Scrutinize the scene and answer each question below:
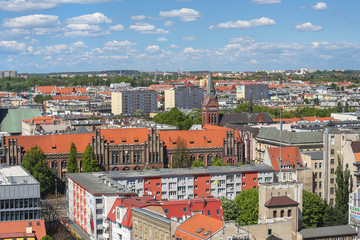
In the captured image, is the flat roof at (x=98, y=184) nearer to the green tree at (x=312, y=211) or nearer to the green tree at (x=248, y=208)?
the green tree at (x=248, y=208)

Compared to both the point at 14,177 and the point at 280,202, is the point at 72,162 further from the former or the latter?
the point at 280,202

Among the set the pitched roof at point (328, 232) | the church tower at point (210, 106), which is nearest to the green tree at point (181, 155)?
the church tower at point (210, 106)

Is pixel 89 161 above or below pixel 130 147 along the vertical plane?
below

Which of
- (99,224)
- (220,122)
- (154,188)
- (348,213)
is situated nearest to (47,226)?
(99,224)

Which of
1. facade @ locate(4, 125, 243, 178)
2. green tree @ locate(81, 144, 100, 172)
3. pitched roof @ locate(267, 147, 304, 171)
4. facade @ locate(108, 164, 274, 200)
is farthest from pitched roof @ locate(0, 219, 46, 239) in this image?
pitched roof @ locate(267, 147, 304, 171)

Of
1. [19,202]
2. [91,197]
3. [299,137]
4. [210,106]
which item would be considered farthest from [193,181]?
[210,106]
